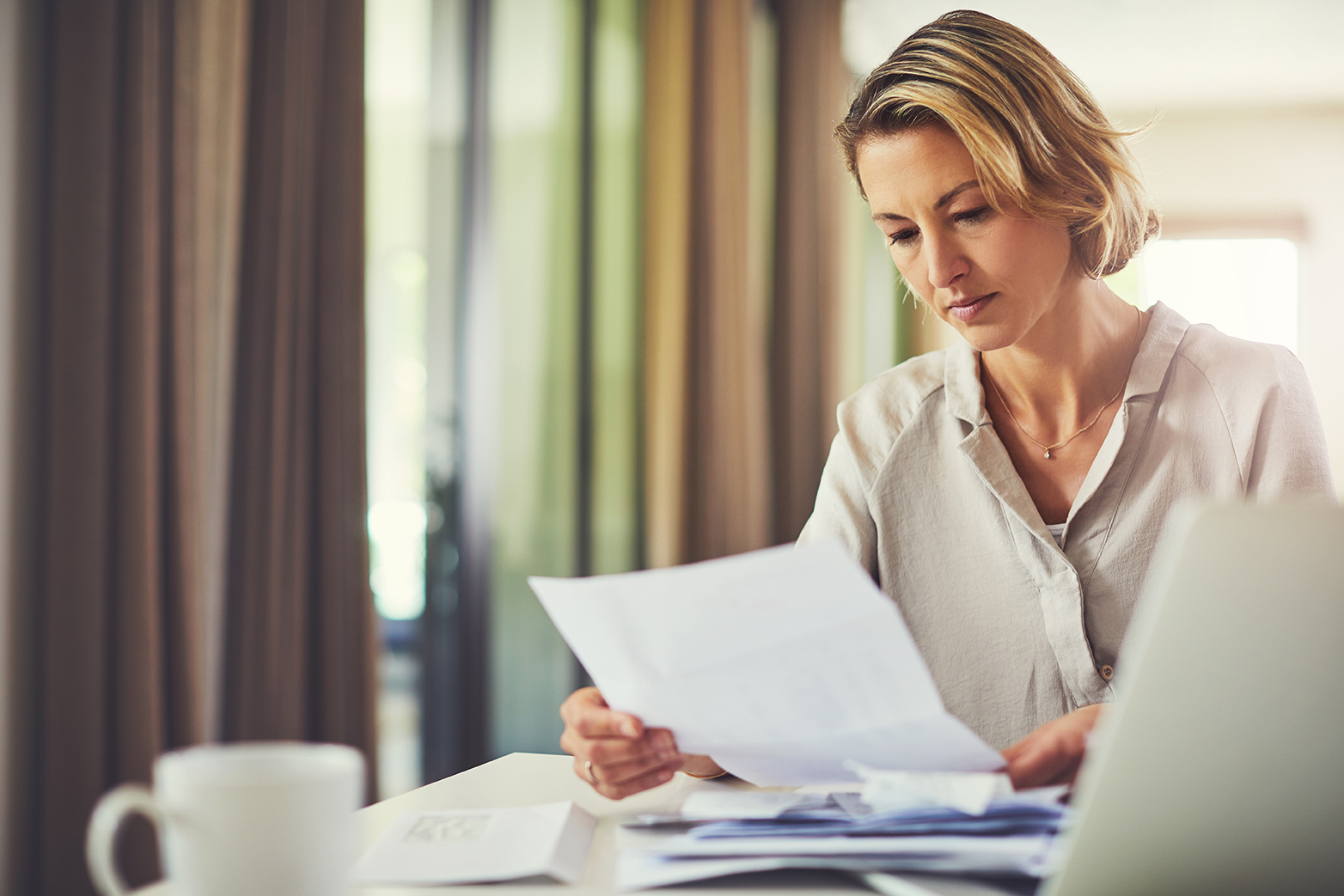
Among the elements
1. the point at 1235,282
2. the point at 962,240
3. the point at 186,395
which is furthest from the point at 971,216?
the point at 1235,282

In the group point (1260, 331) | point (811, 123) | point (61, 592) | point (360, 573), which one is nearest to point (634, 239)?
point (811, 123)

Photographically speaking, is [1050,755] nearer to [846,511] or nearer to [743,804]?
[743,804]

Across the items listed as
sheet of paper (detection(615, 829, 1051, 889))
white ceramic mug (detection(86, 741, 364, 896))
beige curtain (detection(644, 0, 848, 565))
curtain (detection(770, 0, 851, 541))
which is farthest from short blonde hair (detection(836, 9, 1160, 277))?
curtain (detection(770, 0, 851, 541))

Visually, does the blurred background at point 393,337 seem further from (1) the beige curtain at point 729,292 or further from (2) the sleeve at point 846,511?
(2) the sleeve at point 846,511

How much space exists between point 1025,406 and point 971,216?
9.1 inches

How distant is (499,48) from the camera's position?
8.51ft

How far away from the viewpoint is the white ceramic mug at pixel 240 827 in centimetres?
42

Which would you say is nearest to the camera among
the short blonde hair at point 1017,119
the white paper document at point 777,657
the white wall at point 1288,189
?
the white paper document at point 777,657

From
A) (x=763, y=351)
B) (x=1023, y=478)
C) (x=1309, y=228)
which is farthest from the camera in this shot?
(x=1309, y=228)

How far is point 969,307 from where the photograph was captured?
1021mm

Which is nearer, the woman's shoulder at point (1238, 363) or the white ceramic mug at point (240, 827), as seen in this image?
the white ceramic mug at point (240, 827)

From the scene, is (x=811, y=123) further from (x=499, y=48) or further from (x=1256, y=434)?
(x=1256, y=434)

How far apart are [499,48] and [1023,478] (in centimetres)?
196

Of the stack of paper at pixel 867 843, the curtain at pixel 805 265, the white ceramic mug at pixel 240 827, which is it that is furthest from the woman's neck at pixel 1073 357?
the curtain at pixel 805 265
